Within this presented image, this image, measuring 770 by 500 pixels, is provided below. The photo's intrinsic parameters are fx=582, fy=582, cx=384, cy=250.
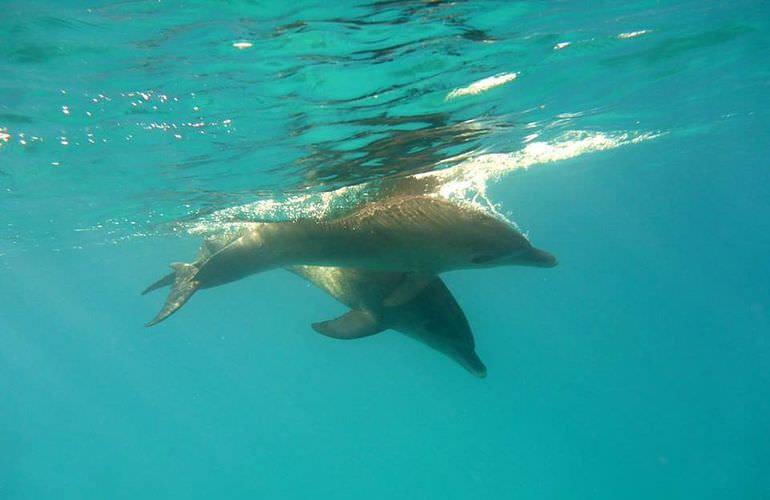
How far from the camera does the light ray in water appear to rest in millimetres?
15406

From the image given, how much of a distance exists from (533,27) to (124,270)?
173 ft

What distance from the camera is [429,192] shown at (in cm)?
1680

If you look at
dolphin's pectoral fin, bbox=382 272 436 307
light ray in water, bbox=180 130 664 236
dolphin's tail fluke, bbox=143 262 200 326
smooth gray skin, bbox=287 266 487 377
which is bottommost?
light ray in water, bbox=180 130 664 236

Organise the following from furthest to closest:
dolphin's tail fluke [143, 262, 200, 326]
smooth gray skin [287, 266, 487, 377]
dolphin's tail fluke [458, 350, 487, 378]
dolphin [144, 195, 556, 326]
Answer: dolphin's tail fluke [143, 262, 200, 326], smooth gray skin [287, 266, 487, 377], dolphin's tail fluke [458, 350, 487, 378], dolphin [144, 195, 556, 326]

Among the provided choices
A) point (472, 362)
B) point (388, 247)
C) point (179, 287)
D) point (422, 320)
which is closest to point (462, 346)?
point (472, 362)

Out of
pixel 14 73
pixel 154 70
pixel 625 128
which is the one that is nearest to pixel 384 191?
pixel 154 70

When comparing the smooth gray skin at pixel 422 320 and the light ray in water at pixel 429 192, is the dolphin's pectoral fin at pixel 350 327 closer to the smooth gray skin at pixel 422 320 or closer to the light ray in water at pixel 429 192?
the smooth gray skin at pixel 422 320

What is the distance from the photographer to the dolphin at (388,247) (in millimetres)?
8320

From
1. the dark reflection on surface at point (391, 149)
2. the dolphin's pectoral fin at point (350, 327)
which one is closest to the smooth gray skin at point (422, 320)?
the dolphin's pectoral fin at point (350, 327)

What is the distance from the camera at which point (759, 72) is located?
57.5 feet

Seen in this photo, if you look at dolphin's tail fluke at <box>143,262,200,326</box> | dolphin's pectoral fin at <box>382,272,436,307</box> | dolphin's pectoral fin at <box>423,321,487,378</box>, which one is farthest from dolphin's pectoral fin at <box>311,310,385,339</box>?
dolphin's tail fluke at <box>143,262,200,326</box>

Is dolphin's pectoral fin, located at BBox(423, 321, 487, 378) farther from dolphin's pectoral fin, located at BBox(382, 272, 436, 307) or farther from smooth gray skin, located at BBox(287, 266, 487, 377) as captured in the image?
dolphin's pectoral fin, located at BBox(382, 272, 436, 307)

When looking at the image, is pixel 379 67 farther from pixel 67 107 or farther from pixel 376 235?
pixel 67 107

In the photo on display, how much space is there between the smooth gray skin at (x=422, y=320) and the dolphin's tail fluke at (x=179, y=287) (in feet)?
8.62
